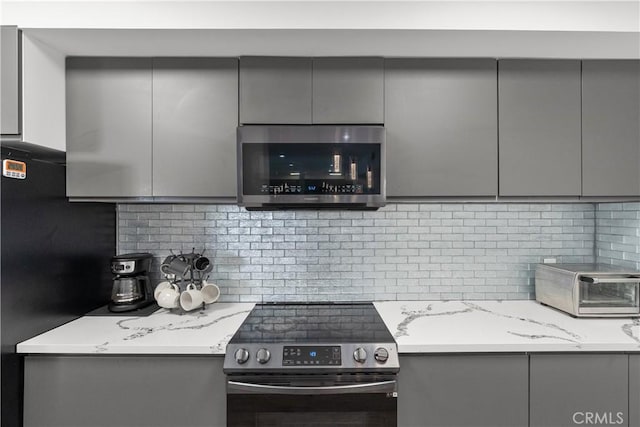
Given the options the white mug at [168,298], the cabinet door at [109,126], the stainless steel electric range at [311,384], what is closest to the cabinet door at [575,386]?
the stainless steel electric range at [311,384]

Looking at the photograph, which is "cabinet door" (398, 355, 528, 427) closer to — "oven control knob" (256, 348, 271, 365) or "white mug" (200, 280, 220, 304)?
"oven control knob" (256, 348, 271, 365)

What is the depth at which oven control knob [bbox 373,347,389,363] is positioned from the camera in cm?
142

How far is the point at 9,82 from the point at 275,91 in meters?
1.09

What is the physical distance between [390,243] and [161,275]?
1.38 metres

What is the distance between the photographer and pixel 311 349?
4.78 feet

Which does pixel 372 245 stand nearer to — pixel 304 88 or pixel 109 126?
pixel 304 88

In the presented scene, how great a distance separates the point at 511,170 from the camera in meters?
1.77

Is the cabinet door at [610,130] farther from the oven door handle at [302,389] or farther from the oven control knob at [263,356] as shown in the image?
the oven control knob at [263,356]

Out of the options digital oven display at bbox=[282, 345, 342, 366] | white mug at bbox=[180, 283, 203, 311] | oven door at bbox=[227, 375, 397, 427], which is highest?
white mug at bbox=[180, 283, 203, 311]

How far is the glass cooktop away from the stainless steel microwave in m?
0.58

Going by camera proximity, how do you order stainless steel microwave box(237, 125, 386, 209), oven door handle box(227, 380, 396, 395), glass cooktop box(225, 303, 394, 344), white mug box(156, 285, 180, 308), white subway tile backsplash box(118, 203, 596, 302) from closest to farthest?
oven door handle box(227, 380, 396, 395)
glass cooktop box(225, 303, 394, 344)
stainless steel microwave box(237, 125, 386, 209)
white mug box(156, 285, 180, 308)
white subway tile backsplash box(118, 203, 596, 302)

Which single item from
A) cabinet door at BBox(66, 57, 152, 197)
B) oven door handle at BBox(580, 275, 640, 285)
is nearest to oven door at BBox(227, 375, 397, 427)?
cabinet door at BBox(66, 57, 152, 197)

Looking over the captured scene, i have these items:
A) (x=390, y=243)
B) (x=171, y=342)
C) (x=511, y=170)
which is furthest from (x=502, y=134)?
(x=171, y=342)

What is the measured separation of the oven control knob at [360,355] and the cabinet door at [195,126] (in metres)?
0.90
